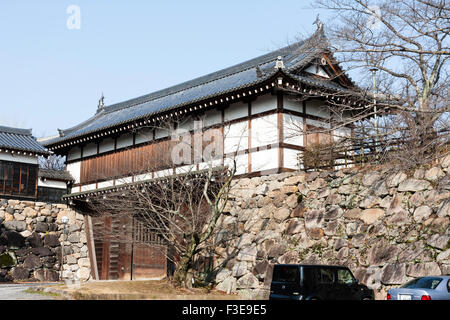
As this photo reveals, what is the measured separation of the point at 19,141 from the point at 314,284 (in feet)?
75.3

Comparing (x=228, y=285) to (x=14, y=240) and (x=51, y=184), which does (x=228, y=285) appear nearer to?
(x=14, y=240)

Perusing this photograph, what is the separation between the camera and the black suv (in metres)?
15.7

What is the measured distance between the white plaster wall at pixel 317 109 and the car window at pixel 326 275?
29.3 ft

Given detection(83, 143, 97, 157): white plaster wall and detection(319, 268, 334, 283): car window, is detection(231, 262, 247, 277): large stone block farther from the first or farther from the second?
detection(83, 143, 97, 157): white plaster wall

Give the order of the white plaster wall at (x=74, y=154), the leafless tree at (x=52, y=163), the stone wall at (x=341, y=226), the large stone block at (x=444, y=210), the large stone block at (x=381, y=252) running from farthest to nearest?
1. the leafless tree at (x=52, y=163)
2. the white plaster wall at (x=74, y=154)
3. the large stone block at (x=381, y=252)
4. the stone wall at (x=341, y=226)
5. the large stone block at (x=444, y=210)

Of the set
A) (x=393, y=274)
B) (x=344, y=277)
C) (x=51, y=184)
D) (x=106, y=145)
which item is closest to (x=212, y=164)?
(x=106, y=145)

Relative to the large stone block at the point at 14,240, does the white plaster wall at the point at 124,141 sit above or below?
above

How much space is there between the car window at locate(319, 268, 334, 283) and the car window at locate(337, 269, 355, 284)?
263 mm

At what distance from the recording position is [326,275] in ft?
53.5

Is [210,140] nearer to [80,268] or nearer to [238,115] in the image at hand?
[238,115]

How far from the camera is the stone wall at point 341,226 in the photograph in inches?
696

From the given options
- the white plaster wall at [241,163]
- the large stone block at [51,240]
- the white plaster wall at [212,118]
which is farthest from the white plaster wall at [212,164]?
the large stone block at [51,240]

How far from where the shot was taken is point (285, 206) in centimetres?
2173

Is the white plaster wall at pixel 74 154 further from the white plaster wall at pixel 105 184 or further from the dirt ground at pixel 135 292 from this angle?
the dirt ground at pixel 135 292
